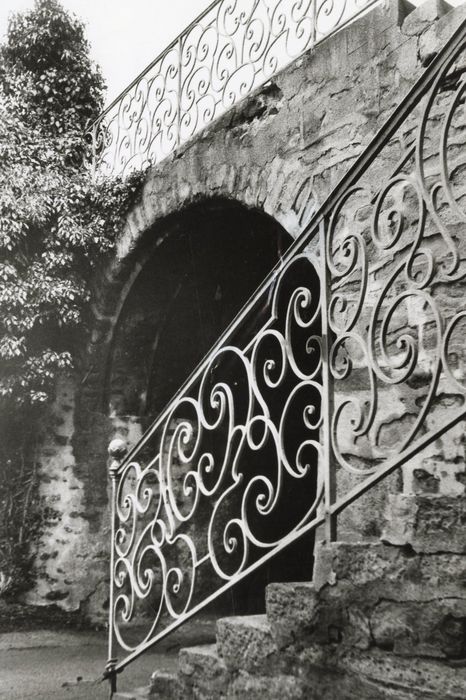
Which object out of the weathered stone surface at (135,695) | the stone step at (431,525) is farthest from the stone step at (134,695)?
the stone step at (431,525)

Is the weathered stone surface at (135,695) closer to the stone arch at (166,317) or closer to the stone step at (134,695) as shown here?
the stone step at (134,695)

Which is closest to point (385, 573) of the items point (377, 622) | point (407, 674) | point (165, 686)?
point (377, 622)

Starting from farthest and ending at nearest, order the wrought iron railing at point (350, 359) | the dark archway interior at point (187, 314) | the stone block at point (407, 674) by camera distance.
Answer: the dark archway interior at point (187, 314), the wrought iron railing at point (350, 359), the stone block at point (407, 674)

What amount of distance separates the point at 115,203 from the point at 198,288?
990 millimetres

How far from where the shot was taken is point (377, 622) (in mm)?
2000

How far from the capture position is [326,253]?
2432mm

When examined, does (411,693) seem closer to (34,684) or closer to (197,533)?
(34,684)

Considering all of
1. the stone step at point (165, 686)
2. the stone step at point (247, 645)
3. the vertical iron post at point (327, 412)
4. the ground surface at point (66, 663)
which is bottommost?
the ground surface at point (66, 663)

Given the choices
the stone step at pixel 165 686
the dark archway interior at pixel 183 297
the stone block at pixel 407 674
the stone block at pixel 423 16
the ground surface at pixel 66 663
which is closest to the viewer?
the stone block at pixel 407 674

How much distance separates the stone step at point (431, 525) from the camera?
75.1 inches

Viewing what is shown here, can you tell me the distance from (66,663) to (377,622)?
340 centimetres

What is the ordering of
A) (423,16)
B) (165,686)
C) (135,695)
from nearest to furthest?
(165,686) < (135,695) < (423,16)

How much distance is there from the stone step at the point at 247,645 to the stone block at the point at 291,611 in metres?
0.05

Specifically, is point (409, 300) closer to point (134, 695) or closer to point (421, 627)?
point (421, 627)
